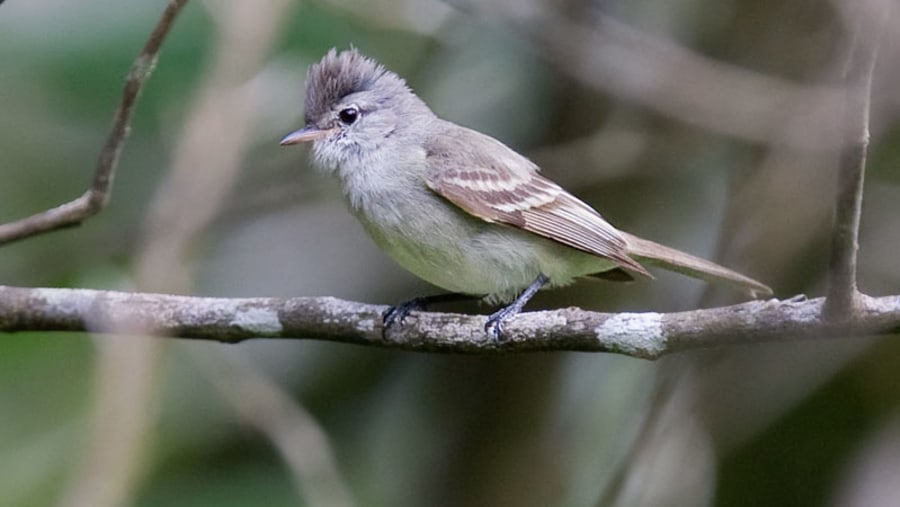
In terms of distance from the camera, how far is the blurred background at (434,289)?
398 centimetres

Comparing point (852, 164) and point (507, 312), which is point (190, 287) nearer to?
point (507, 312)

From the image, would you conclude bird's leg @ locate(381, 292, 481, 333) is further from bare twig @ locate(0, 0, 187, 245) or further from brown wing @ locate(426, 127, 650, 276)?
bare twig @ locate(0, 0, 187, 245)

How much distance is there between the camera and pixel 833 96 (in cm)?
418

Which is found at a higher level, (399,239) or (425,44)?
(425,44)

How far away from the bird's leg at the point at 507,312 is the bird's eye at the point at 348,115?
32.2 inches

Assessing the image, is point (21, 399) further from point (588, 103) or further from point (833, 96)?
point (833, 96)

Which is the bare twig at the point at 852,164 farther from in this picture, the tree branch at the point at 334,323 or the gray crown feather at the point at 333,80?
the gray crown feather at the point at 333,80

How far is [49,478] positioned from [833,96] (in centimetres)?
313

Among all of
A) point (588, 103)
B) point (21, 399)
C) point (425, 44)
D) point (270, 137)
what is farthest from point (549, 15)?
point (21, 399)

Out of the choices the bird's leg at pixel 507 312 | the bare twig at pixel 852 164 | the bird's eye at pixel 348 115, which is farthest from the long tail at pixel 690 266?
the bare twig at pixel 852 164

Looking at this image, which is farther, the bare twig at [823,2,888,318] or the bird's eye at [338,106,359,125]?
the bird's eye at [338,106,359,125]

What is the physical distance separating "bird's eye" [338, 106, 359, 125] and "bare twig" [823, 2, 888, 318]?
6.48ft

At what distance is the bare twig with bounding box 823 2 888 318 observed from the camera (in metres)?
1.78

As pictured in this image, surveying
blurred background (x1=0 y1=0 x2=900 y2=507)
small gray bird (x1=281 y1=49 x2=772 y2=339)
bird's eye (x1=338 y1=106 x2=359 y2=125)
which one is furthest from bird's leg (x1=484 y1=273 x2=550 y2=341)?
bird's eye (x1=338 y1=106 x2=359 y2=125)
